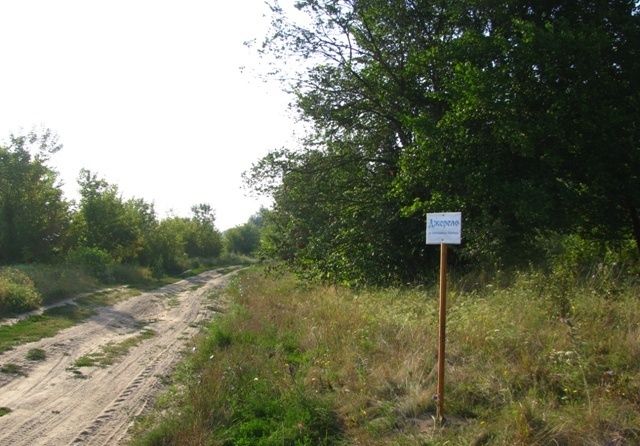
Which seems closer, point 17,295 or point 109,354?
point 109,354

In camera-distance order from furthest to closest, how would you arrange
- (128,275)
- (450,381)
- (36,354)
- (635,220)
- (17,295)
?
1. (128,275)
2. (17,295)
3. (635,220)
4. (36,354)
5. (450,381)

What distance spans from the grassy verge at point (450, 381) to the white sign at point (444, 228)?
1.64 meters

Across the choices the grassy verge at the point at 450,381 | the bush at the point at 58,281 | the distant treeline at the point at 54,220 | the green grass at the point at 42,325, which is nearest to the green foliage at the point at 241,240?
the distant treeline at the point at 54,220

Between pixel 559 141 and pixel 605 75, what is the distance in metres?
1.56

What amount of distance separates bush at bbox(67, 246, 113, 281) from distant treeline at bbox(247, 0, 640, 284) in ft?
48.8

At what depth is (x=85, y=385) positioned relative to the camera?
9219mm

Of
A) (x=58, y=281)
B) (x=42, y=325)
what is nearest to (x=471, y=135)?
(x=42, y=325)

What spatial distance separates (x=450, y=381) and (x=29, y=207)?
27.8 m

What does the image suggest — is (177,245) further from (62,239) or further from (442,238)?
(442,238)

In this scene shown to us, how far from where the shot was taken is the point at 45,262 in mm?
29141

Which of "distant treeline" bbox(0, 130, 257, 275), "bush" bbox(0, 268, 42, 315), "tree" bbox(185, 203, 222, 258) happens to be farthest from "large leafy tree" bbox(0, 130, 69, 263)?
"tree" bbox(185, 203, 222, 258)

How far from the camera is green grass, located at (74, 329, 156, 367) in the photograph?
10.8 metres

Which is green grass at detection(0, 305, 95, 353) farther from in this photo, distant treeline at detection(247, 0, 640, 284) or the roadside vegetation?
distant treeline at detection(247, 0, 640, 284)

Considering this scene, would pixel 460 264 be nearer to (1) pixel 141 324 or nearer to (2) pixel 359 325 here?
(2) pixel 359 325
